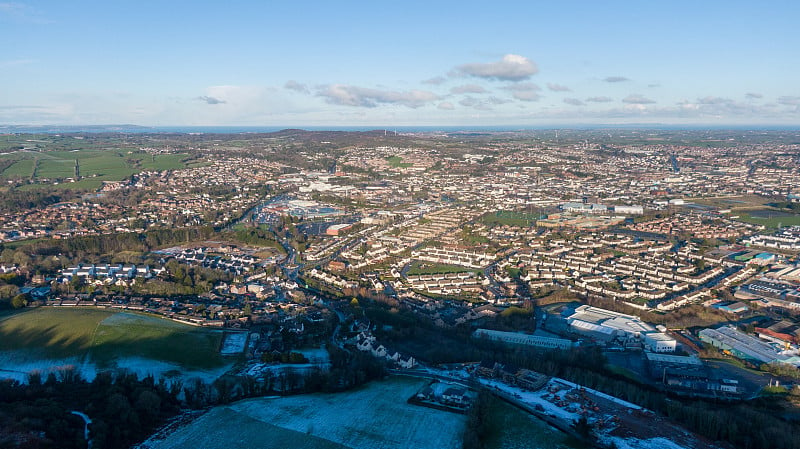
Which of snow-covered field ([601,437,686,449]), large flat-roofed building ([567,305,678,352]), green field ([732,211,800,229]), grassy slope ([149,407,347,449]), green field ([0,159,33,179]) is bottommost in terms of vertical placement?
grassy slope ([149,407,347,449])

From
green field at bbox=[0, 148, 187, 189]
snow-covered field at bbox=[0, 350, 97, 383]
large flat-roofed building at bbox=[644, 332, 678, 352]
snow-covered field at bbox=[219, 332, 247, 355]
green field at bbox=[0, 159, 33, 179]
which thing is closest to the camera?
snow-covered field at bbox=[0, 350, 97, 383]

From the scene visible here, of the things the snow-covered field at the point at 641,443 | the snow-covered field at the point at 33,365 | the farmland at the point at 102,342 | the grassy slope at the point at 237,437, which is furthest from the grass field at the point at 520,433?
the snow-covered field at the point at 33,365

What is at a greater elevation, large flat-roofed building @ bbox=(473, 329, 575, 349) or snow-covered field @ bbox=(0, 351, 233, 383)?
large flat-roofed building @ bbox=(473, 329, 575, 349)

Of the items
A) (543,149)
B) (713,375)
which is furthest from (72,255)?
(543,149)

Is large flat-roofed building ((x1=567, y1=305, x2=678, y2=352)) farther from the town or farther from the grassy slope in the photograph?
the grassy slope

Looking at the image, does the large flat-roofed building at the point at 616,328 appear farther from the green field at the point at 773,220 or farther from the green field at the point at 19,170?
the green field at the point at 19,170

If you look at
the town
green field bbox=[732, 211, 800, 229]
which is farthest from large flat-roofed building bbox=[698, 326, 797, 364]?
green field bbox=[732, 211, 800, 229]

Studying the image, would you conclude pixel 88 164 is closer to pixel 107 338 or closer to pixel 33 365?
pixel 107 338
